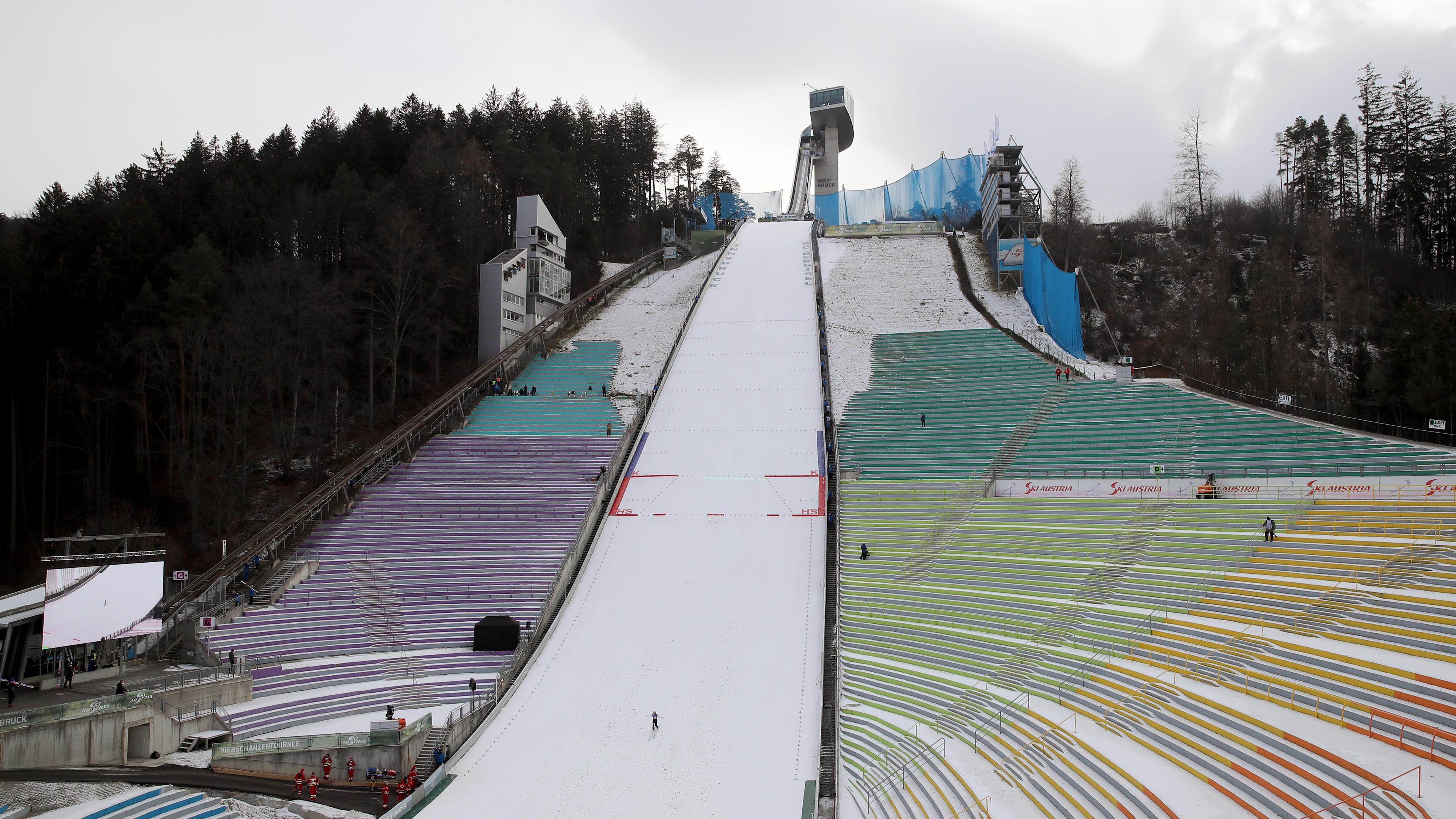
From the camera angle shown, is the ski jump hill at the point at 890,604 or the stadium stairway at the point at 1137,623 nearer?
the stadium stairway at the point at 1137,623

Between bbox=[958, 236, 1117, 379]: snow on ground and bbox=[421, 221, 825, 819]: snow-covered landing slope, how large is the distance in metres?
8.37

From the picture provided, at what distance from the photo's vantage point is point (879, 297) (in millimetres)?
38500

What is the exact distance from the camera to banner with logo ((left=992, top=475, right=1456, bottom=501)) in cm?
1572

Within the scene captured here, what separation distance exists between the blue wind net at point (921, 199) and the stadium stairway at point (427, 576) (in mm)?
29140

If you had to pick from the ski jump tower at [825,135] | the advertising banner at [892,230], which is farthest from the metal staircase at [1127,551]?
the ski jump tower at [825,135]

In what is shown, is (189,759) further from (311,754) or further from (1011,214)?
(1011,214)

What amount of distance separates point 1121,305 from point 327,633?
114 feet

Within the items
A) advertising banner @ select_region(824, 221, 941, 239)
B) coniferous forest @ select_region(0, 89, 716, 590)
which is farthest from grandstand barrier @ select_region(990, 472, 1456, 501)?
advertising banner @ select_region(824, 221, 941, 239)

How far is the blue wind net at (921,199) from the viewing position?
5025 cm

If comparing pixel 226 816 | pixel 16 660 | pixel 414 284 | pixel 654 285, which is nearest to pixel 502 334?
pixel 414 284

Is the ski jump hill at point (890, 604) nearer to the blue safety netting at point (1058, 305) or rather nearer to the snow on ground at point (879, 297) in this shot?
the snow on ground at point (879, 297)

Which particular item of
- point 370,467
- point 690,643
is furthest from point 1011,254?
point 370,467

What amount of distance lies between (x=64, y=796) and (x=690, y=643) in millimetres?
10055

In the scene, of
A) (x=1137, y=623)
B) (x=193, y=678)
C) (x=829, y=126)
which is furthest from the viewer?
(x=829, y=126)
